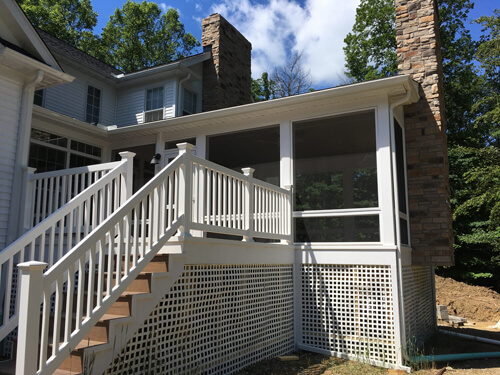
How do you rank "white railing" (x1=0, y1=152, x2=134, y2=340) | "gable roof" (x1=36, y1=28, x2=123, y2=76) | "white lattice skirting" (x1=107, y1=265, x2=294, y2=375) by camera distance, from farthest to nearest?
"gable roof" (x1=36, y1=28, x2=123, y2=76) → "white railing" (x1=0, y1=152, x2=134, y2=340) → "white lattice skirting" (x1=107, y1=265, x2=294, y2=375)

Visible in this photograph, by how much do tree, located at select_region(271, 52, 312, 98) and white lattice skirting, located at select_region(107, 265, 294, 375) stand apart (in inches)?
721

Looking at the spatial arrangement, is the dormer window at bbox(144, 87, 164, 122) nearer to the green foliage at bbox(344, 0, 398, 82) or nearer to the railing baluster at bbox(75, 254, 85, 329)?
the railing baluster at bbox(75, 254, 85, 329)

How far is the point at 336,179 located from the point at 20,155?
184 inches

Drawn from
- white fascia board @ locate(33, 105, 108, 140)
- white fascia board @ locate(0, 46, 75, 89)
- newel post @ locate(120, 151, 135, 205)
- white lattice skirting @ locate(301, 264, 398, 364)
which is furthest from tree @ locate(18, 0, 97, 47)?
white lattice skirting @ locate(301, 264, 398, 364)

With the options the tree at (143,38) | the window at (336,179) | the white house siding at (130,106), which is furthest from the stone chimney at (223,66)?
the tree at (143,38)

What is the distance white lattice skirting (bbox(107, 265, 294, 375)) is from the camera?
3.97m

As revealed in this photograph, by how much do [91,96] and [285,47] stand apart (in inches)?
913

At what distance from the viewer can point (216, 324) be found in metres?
4.86

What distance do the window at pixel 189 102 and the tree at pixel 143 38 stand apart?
442 inches

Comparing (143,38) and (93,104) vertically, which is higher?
(143,38)

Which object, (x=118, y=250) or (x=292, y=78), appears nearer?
(x=118, y=250)

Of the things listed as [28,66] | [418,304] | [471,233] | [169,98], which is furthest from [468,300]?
[28,66]

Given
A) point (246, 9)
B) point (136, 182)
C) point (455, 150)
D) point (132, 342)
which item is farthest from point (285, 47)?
point (132, 342)

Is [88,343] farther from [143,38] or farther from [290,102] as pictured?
[143,38]
